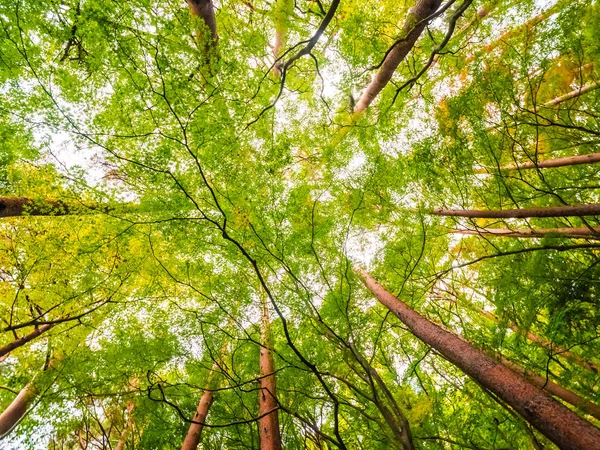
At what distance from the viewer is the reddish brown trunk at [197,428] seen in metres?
4.89

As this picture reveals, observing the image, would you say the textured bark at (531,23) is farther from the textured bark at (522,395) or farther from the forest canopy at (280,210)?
the textured bark at (522,395)

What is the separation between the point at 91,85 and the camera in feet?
11.9

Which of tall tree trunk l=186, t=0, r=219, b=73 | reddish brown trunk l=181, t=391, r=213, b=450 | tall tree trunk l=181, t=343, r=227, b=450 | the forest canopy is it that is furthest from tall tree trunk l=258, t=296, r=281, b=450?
tall tree trunk l=186, t=0, r=219, b=73

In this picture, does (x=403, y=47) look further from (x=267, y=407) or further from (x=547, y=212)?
(x=267, y=407)

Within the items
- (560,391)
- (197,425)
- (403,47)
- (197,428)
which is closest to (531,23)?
(403,47)

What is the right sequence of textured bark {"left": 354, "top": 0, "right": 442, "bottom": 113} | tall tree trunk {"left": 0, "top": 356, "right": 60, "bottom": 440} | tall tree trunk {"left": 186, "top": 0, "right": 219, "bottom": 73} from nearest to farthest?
tall tree trunk {"left": 186, "top": 0, "right": 219, "bottom": 73}
textured bark {"left": 354, "top": 0, "right": 442, "bottom": 113}
tall tree trunk {"left": 0, "top": 356, "right": 60, "bottom": 440}

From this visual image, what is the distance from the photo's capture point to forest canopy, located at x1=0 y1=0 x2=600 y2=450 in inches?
133

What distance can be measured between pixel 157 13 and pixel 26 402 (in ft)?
25.3

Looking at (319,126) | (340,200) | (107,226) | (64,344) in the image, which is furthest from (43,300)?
(319,126)

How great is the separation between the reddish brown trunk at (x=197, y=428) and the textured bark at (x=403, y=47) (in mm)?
6724

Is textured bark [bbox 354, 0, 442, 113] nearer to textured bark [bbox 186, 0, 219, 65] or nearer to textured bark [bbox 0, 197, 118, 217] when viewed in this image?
textured bark [bbox 186, 0, 219, 65]

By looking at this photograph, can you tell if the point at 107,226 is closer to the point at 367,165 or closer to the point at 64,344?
the point at 64,344

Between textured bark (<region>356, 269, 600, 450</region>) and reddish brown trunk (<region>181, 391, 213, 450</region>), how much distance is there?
3.90m

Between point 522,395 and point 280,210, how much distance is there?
3505mm
